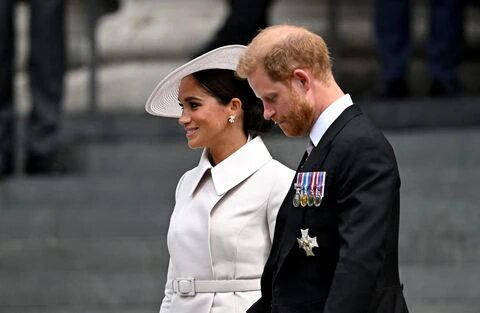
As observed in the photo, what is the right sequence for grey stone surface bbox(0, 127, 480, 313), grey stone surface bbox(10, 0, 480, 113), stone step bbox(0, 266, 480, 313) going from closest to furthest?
stone step bbox(0, 266, 480, 313)
grey stone surface bbox(0, 127, 480, 313)
grey stone surface bbox(10, 0, 480, 113)

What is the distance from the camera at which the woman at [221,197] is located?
13.6 ft

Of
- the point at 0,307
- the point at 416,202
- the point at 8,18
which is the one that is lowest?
the point at 0,307

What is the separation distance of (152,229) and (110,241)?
0.81ft

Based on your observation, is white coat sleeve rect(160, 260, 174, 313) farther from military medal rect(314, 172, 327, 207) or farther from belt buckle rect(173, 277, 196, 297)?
military medal rect(314, 172, 327, 207)

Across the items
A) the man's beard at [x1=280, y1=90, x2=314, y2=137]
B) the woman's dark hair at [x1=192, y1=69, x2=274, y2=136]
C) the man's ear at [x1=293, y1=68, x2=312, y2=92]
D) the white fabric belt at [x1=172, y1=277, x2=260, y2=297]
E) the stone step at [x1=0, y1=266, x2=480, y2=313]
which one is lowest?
the stone step at [x1=0, y1=266, x2=480, y2=313]

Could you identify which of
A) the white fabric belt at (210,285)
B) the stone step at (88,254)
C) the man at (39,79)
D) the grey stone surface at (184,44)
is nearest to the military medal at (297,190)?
the white fabric belt at (210,285)

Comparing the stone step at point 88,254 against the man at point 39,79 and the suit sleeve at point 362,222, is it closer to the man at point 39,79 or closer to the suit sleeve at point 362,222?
the man at point 39,79

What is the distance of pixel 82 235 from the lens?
25.6 ft

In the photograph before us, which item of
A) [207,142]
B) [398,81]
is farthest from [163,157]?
[207,142]

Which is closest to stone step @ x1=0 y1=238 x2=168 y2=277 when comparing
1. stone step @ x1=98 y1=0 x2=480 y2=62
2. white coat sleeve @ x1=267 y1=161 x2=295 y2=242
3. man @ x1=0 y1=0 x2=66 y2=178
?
man @ x1=0 y1=0 x2=66 y2=178

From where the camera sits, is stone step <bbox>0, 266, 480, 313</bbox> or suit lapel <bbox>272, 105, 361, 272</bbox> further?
stone step <bbox>0, 266, 480, 313</bbox>

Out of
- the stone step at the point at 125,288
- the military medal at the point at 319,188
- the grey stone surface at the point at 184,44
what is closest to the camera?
the military medal at the point at 319,188

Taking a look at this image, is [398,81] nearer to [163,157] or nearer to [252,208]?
[163,157]

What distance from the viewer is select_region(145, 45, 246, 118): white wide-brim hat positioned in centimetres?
412
